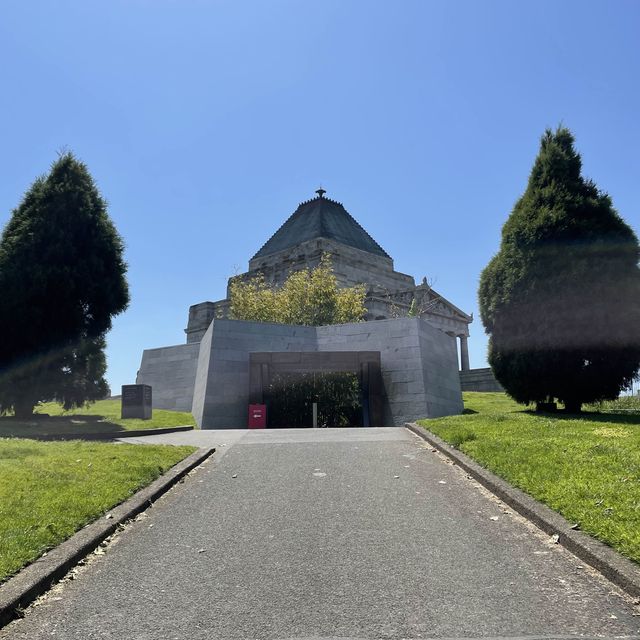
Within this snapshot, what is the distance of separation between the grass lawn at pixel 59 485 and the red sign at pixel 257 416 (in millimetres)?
9428

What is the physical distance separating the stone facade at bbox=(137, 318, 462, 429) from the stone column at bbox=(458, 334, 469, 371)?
34225mm

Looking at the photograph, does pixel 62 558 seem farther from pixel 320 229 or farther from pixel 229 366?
pixel 320 229

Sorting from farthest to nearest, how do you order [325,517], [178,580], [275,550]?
[325,517], [275,550], [178,580]

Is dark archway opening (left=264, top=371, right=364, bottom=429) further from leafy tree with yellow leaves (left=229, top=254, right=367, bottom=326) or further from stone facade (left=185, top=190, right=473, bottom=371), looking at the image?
stone facade (left=185, top=190, right=473, bottom=371)

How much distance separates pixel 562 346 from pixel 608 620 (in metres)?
12.4

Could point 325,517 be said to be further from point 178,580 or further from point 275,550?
point 178,580

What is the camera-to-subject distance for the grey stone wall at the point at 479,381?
4372cm

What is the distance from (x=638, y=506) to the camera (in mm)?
5902

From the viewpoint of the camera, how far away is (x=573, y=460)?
8.43 m

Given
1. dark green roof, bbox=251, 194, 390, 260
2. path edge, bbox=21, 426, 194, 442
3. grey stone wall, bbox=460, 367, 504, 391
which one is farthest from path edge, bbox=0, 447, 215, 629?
dark green roof, bbox=251, 194, 390, 260

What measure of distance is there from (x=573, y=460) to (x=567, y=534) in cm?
314

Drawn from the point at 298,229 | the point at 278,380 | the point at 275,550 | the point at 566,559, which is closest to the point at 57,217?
the point at 278,380

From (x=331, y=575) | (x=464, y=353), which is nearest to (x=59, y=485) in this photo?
(x=331, y=575)

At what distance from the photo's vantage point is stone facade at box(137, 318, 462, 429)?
21.9m
